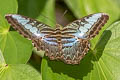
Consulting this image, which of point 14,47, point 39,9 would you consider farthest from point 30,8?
point 14,47

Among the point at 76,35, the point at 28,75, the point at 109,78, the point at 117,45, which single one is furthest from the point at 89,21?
the point at 28,75

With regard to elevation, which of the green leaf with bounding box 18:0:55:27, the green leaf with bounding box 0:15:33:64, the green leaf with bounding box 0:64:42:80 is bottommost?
the green leaf with bounding box 0:64:42:80

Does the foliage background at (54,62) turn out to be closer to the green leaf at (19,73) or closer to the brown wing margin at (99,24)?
the green leaf at (19,73)

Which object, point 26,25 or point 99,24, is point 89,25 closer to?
point 99,24

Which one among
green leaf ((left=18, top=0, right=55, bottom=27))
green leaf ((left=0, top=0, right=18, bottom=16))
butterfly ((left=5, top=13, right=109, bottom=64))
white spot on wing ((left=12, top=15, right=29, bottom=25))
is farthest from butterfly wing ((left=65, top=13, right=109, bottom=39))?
green leaf ((left=18, top=0, right=55, bottom=27))

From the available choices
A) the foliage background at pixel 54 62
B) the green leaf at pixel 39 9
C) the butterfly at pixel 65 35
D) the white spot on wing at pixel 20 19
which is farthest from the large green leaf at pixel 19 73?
the green leaf at pixel 39 9

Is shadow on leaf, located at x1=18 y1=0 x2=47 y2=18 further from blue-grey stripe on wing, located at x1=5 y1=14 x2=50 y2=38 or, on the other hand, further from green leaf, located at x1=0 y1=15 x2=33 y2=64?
blue-grey stripe on wing, located at x1=5 y1=14 x2=50 y2=38
